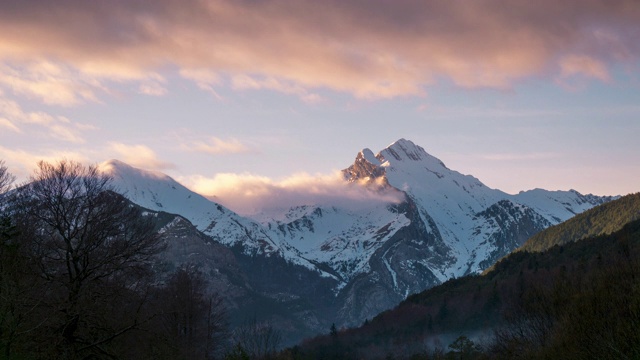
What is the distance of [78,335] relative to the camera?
4094 cm

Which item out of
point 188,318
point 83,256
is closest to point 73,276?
point 83,256

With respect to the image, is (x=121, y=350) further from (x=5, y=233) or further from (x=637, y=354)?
(x=637, y=354)

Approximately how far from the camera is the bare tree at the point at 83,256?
39750 millimetres

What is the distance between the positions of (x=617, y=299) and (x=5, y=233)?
159 ft

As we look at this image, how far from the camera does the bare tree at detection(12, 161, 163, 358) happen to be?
39750 mm

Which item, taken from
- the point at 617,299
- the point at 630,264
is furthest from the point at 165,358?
the point at 630,264

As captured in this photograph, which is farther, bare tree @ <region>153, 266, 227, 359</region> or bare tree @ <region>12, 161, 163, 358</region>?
bare tree @ <region>153, 266, 227, 359</region>

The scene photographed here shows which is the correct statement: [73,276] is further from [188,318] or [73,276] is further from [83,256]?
[188,318]

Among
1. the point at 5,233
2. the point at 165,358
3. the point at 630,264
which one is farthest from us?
the point at 630,264

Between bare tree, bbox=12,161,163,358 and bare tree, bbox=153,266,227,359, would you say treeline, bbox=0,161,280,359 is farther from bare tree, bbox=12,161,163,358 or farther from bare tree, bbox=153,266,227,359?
bare tree, bbox=153,266,227,359

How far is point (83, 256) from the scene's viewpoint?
44094mm

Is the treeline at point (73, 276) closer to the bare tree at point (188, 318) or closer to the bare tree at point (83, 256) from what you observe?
the bare tree at point (83, 256)

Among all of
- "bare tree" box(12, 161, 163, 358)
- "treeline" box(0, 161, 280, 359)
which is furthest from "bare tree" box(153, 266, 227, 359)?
"bare tree" box(12, 161, 163, 358)

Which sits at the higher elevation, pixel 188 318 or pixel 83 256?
pixel 83 256
